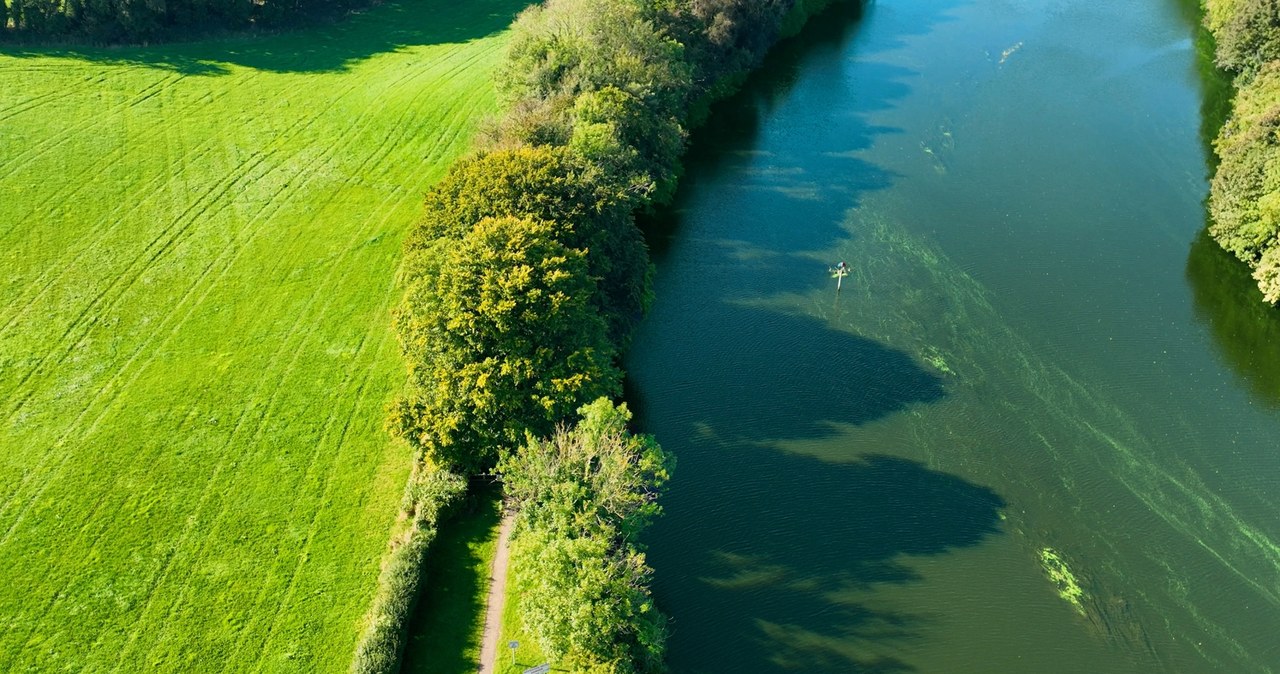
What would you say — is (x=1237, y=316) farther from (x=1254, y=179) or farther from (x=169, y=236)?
(x=169, y=236)

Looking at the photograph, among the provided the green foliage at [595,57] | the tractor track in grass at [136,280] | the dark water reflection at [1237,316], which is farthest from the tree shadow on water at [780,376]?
the tractor track in grass at [136,280]

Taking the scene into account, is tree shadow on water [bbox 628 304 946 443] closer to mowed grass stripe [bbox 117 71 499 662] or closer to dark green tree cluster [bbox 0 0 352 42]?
mowed grass stripe [bbox 117 71 499 662]

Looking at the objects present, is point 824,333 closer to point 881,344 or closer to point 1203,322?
point 881,344

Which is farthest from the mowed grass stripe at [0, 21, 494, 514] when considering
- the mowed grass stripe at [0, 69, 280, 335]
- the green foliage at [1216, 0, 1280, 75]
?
the green foliage at [1216, 0, 1280, 75]

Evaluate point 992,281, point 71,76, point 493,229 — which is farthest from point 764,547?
point 71,76

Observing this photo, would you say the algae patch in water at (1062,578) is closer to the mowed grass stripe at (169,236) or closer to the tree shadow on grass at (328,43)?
the mowed grass stripe at (169,236)
